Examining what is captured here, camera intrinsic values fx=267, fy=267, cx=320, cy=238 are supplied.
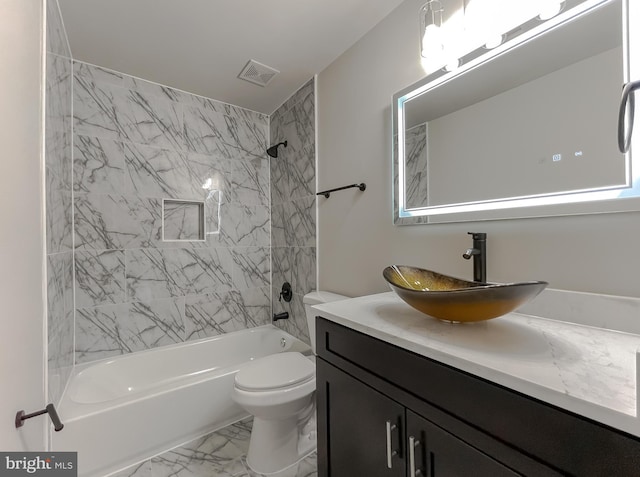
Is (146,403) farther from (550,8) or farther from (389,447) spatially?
(550,8)

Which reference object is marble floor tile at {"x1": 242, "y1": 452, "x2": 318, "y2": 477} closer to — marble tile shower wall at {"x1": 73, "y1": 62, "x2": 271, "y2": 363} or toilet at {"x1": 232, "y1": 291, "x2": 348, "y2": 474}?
toilet at {"x1": 232, "y1": 291, "x2": 348, "y2": 474}

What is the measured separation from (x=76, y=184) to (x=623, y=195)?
2.76 m

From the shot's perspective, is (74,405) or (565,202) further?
(74,405)

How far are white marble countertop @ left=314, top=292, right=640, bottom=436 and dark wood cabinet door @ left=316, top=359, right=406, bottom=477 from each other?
0.65ft

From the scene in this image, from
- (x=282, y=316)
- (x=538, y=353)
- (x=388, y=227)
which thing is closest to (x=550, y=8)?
(x=388, y=227)

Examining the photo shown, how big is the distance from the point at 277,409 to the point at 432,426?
1030 mm

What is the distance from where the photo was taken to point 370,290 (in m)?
1.59

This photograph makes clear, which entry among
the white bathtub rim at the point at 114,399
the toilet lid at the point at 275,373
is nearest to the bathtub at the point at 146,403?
the white bathtub rim at the point at 114,399

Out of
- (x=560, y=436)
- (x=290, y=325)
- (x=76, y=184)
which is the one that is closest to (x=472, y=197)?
(x=560, y=436)

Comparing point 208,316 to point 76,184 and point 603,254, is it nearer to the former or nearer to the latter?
point 76,184

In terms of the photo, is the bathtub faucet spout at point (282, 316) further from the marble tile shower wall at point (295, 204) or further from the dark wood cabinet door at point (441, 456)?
the dark wood cabinet door at point (441, 456)

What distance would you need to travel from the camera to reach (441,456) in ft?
2.02
